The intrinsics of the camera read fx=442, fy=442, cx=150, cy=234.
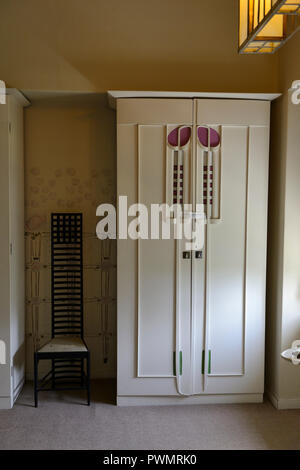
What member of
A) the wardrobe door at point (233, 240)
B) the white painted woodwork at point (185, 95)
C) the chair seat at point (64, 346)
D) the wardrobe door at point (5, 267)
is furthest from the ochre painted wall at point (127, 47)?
the chair seat at point (64, 346)

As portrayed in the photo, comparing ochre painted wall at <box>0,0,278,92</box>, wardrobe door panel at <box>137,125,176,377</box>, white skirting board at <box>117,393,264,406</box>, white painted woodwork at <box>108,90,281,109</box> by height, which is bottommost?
white skirting board at <box>117,393,264,406</box>

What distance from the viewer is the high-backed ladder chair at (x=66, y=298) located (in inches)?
152

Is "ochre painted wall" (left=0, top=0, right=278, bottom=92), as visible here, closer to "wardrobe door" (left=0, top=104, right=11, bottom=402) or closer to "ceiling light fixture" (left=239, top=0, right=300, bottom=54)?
"wardrobe door" (left=0, top=104, right=11, bottom=402)

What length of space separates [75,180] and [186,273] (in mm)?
1338

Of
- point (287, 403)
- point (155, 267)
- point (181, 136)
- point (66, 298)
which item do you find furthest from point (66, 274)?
point (287, 403)

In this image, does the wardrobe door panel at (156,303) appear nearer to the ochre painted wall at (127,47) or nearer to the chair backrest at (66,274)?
the chair backrest at (66,274)

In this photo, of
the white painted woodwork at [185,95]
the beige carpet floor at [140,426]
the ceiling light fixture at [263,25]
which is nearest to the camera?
the ceiling light fixture at [263,25]

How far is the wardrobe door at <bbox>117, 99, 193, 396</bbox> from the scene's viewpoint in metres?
3.47

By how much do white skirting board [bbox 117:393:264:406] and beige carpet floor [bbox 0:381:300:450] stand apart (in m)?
0.06

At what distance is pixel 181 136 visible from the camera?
11.4 feet

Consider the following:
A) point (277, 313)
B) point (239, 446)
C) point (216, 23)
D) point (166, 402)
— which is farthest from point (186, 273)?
point (216, 23)

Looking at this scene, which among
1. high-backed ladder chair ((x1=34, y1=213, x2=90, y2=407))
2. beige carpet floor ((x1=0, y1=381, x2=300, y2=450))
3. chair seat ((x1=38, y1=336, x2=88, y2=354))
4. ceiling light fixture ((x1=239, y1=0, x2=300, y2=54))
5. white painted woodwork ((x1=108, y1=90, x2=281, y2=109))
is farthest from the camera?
high-backed ladder chair ((x1=34, y1=213, x2=90, y2=407))

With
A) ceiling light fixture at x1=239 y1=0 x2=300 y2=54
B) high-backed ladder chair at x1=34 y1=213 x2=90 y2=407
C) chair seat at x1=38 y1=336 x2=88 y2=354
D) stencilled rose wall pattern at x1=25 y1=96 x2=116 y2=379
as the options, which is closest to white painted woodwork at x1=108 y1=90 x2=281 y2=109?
stencilled rose wall pattern at x1=25 y1=96 x2=116 y2=379

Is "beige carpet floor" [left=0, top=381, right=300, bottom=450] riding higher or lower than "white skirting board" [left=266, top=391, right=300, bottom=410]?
lower
